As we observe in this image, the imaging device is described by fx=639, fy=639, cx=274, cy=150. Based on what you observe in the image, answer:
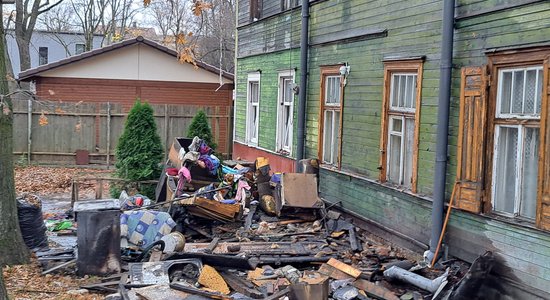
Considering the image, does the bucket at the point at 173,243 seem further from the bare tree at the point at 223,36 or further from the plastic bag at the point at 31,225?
the bare tree at the point at 223,36

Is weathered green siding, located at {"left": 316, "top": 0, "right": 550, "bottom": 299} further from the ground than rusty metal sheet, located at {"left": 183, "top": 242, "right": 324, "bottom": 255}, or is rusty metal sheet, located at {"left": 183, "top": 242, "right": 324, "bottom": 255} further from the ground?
weathered green siding, located at {"left": 316, "top": 0, "right": 550, "bottom": 299}

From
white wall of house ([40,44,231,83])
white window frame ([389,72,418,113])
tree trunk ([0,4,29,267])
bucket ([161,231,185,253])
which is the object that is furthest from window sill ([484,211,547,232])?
white wall of house ([40,44,231,83])

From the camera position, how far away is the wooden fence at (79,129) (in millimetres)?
22891

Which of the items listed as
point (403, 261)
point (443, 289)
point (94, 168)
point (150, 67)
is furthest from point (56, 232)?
point (150, 67)

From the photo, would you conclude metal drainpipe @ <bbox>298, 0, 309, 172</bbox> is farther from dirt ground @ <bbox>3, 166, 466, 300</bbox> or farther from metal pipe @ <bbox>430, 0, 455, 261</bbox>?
metal pipe @ <bbox>430, 0, 455, 261</bbox>

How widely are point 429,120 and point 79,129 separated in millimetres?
16785

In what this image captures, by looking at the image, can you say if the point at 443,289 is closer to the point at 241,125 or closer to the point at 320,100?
the point at 320,100

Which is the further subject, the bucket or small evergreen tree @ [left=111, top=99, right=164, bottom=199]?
small evergreen tree @ [left=111, top=99, right=164, bottom=199]

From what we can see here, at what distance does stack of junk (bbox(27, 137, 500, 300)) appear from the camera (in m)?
7.85

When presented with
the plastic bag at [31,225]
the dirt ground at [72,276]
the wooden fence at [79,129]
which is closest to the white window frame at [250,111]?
the wooden fence at [79,129]

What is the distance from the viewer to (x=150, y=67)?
26641mm

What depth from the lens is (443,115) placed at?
8414 millimetres

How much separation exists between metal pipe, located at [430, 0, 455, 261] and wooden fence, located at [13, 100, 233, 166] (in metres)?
15.4

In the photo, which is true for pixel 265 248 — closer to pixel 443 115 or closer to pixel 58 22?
pixel 443 115
